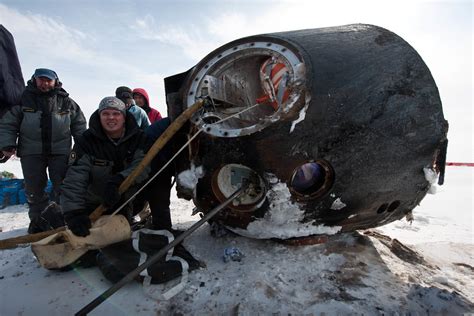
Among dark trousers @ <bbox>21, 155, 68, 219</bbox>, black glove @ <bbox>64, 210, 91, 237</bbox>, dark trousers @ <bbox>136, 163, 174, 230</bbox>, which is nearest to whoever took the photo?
black glove @ <bbox>64, 210, 91, 237</bbox>

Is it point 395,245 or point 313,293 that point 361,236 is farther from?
point 313,293

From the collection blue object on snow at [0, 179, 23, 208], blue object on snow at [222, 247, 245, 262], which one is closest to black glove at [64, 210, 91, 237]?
blue object on snow at [222, 247, 245, 262]

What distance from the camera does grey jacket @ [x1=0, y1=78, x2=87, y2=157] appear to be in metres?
3.27

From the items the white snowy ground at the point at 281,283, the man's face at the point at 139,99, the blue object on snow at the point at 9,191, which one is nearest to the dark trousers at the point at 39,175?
the white snowy ground at the point at 281,283

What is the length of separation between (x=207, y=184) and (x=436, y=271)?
2022 millimetres

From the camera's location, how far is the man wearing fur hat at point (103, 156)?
243 cm

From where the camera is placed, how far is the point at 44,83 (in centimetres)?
336

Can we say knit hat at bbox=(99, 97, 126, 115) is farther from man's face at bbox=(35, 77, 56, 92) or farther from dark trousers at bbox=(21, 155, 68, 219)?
dark trousers at bbox=(21, 155, 68, 219)

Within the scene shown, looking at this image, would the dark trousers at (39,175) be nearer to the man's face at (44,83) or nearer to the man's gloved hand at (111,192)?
the man's face at (44,83)

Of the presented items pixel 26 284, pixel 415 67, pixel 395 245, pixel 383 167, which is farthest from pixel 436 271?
pixel 26 284

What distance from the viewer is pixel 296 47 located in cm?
211

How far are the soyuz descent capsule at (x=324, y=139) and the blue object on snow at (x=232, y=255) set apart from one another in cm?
24

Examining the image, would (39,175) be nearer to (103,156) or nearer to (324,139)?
(103,156)

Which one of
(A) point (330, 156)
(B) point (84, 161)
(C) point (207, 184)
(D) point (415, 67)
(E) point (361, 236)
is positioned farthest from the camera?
(E) point (361, 236)
